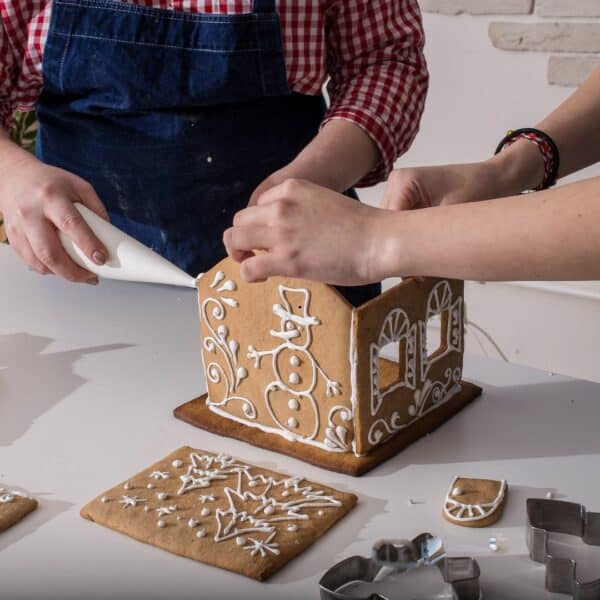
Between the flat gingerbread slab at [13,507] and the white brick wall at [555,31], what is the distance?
179cm

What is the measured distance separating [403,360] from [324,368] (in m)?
0.10

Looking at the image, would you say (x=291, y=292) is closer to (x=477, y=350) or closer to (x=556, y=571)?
(x=556, y=571)

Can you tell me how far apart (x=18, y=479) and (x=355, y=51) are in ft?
2.80

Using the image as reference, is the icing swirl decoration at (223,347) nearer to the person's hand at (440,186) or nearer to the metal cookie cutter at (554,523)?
the person's hand at (440,186)

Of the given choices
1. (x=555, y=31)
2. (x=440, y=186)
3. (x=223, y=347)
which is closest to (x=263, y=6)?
(x=440, y=186)

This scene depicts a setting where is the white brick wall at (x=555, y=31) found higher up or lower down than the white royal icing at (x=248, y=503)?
higher up

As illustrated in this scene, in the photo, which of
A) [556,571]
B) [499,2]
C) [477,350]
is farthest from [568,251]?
[477,350]

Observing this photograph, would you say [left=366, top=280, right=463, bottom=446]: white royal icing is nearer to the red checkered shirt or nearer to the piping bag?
the piping bag

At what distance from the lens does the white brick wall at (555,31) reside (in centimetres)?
228

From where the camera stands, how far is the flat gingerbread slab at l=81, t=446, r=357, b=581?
2.95ft

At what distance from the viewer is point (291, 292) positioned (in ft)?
3.51

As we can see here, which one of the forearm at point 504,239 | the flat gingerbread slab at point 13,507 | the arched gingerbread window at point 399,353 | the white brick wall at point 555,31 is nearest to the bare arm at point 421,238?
the forearm at point 504,239

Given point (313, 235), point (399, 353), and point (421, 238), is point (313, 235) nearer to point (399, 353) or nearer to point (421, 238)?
point (421, 238)

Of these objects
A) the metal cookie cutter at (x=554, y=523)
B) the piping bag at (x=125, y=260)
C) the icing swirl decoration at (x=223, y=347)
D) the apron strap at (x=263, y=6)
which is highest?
the apron strap at (x=263, y=6)
